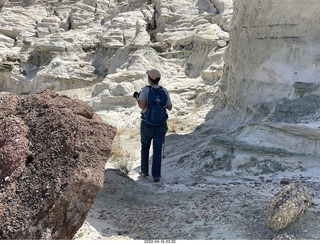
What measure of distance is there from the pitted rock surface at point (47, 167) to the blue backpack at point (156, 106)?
5.85ft

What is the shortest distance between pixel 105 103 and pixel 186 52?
4.45 m

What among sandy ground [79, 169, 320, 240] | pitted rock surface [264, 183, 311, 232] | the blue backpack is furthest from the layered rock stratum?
pitted rock surface [264, 183, 311, 232]

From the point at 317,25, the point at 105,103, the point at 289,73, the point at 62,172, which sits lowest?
the point at 105,103

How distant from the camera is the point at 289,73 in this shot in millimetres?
5973

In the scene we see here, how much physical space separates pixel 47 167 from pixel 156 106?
235 centimetres

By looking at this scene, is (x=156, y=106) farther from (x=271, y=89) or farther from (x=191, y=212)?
(x=271, y=89)

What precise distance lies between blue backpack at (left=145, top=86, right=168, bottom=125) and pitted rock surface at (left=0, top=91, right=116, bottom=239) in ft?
5.85

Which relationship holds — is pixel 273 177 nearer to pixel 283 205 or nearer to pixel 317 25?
pixel 283 205

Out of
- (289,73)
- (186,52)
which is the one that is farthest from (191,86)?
(289,73)

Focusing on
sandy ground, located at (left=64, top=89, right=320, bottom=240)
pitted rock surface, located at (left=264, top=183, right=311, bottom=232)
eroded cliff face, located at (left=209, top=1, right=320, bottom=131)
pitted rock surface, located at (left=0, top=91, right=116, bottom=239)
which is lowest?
sandy ground, located at (left=64, top=89, right=320, bottom=240)

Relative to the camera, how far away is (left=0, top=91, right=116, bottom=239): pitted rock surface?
7.49 ft

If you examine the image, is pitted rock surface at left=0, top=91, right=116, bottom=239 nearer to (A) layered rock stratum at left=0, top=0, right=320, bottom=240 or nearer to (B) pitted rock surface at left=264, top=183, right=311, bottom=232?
(B) pitted rock surface at left=264, top=183, right=311, bottom=232

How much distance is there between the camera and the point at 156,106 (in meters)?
4.63

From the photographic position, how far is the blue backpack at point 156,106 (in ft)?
15.2
